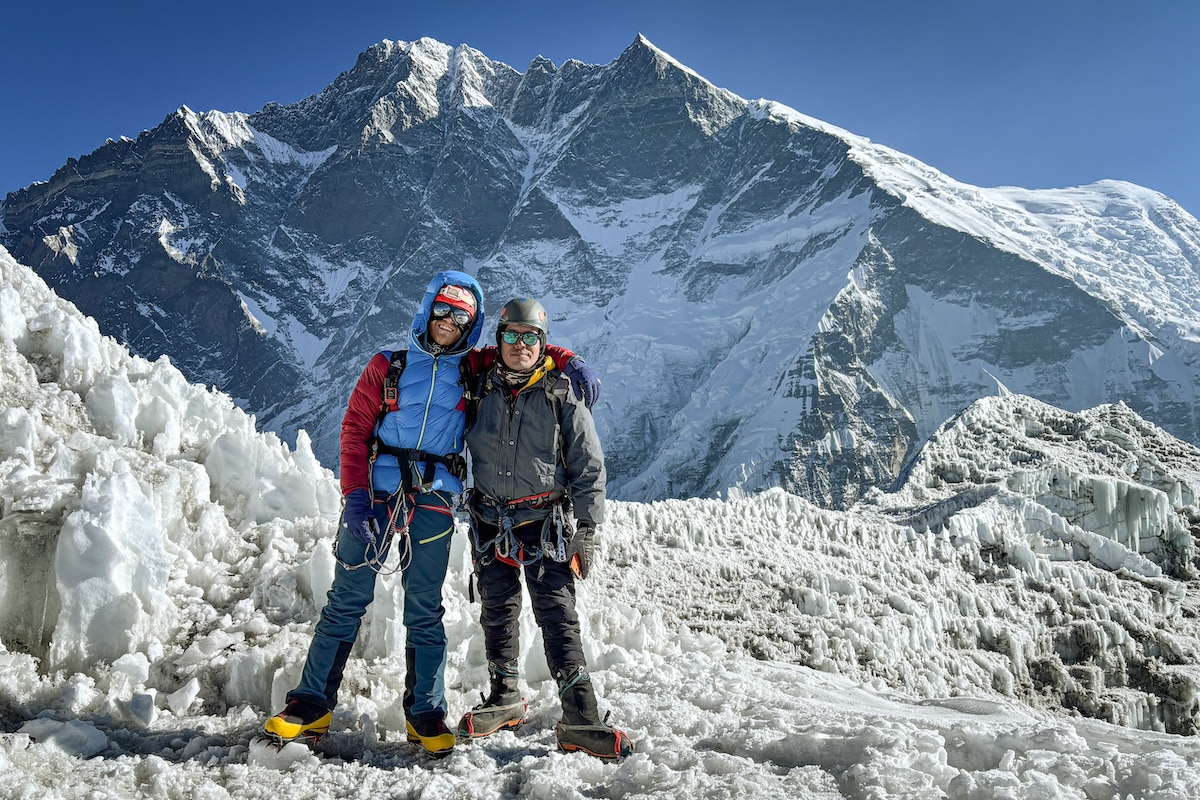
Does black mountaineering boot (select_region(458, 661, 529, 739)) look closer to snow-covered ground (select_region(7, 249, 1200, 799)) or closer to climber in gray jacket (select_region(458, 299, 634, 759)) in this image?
climber in gray jacket (select_region(458, 299, 634, 759))

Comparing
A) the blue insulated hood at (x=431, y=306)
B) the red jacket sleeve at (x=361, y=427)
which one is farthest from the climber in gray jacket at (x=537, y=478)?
the red jacket sleeve at (x=361, y=427)

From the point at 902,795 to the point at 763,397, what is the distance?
344ft

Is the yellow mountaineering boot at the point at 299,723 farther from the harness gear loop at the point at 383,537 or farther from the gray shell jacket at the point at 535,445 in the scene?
the gray shell jacket at the point at 535,445

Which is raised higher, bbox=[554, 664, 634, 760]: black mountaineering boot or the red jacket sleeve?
the red jacket sleeve

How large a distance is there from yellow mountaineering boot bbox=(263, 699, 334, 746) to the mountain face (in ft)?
232

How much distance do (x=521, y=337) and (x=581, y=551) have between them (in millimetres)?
1376

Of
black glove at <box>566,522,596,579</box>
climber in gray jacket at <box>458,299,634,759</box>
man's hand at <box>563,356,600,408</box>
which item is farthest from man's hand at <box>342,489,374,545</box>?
man's hand at <box>563,356,600,408</box>

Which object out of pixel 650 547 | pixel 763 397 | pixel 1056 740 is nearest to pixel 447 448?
pixel 1056 740

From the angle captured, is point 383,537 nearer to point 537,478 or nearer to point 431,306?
point 537,478

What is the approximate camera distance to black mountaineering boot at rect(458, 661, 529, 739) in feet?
14.9

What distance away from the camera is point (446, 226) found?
18625cm

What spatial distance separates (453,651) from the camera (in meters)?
5.83

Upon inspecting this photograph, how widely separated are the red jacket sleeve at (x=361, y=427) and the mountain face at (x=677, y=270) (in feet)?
231

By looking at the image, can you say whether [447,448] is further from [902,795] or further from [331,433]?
[331,433]
